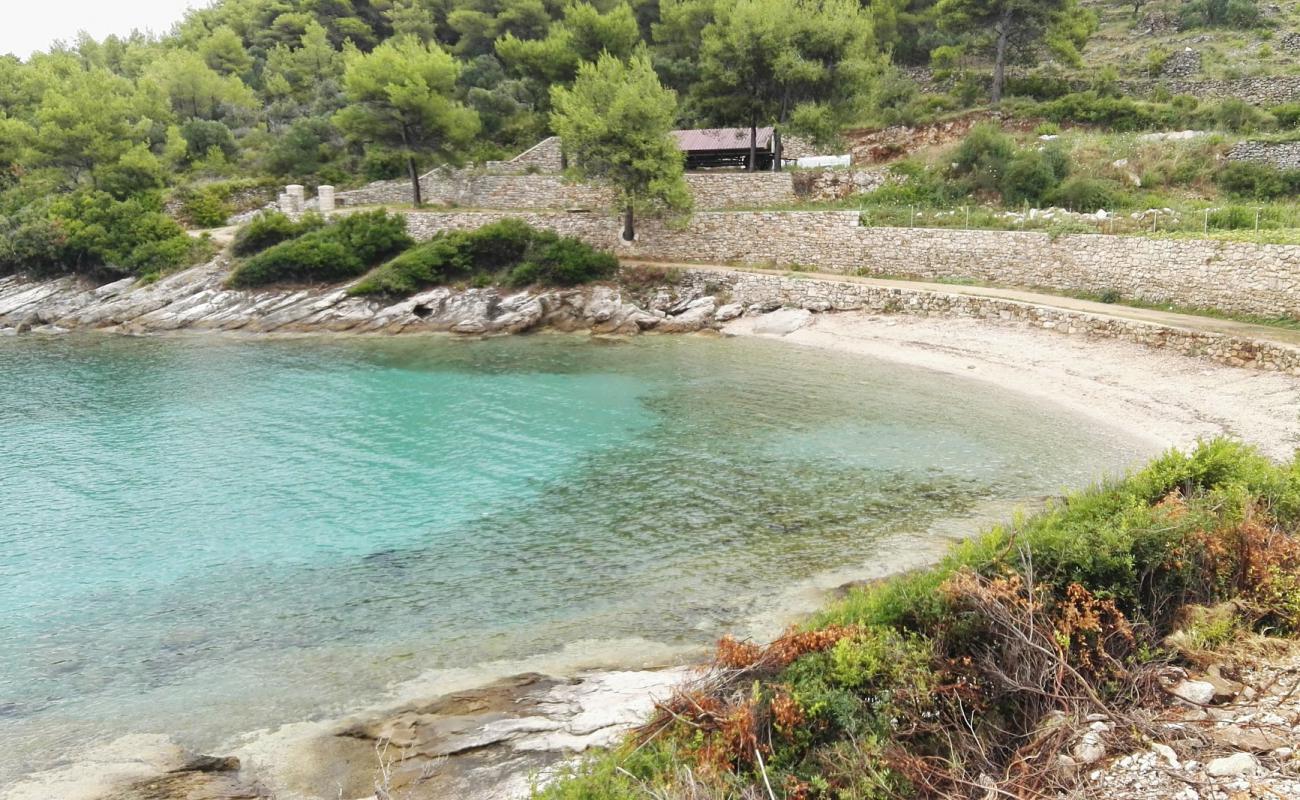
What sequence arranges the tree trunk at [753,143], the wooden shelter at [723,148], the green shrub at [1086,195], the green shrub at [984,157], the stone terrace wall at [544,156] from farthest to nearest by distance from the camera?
the stone terrace wall at [544,156] < the wooden shelter at [723,148] < the tree trunk at [753,143] < the green shrub at [984,157] < the green shrub at [1086,195]

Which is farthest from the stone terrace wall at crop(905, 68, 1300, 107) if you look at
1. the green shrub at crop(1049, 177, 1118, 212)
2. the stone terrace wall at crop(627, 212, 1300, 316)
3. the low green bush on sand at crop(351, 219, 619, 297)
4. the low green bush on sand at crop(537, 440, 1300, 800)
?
the low green bush on sand at crop(537, 440, 1300, 800)

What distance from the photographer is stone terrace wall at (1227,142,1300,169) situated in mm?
30641

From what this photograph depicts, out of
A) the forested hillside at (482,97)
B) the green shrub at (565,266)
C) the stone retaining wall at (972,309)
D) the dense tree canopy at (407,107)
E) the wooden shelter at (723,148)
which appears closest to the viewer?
the stone retaining wall at (972,309)

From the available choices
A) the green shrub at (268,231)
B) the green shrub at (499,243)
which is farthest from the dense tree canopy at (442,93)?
the green shrub at (499,243)

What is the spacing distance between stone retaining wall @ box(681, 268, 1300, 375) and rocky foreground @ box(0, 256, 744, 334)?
58.4 inches

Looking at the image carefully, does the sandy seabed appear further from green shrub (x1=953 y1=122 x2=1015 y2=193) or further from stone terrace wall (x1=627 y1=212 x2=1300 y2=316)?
green shrub (x1=953 y1=122 x2=1015 y2=193)

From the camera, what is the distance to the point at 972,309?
26953 mm

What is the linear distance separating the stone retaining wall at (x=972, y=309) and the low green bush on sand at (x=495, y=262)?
16.1 feet

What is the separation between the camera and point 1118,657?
7227mm

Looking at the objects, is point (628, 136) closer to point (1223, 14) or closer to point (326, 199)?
point (326, 199)

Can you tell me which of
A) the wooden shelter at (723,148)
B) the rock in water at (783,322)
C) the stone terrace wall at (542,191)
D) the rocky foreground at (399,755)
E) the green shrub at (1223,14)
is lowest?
the rocky foreground at (399,755)

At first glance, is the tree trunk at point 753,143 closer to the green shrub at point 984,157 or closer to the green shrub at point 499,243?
the green shrub at point 984,157

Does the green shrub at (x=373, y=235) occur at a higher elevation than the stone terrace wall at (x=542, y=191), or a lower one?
lower

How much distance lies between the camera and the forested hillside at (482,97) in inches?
1540
